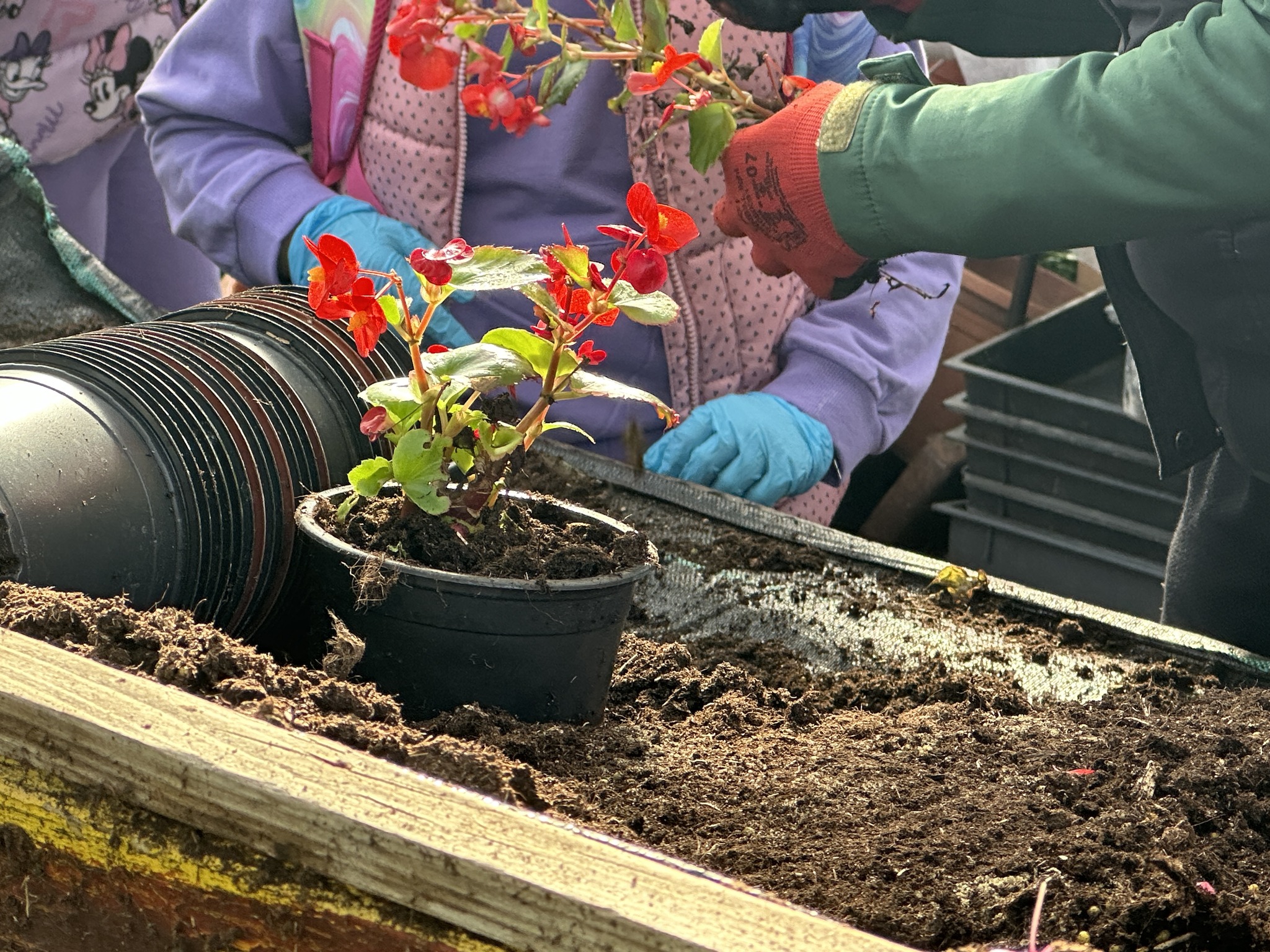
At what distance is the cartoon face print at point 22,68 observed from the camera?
2.00 m

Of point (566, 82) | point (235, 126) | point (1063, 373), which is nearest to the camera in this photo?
point (566, 82)

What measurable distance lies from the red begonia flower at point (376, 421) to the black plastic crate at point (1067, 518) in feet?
5.74

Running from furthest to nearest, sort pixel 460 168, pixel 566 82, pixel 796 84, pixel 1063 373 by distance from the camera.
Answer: pixel 1063 373 < pixel 460 168 < pixel 796 84 < pixel 566 82

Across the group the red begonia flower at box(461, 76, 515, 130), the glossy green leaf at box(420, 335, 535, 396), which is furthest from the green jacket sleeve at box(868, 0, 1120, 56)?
the glossy green leaf at box(420, 335, 535, 396)

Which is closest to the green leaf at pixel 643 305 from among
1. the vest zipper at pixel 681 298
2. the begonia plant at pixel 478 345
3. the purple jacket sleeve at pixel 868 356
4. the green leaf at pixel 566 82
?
the begonia plant at pixel 478 345

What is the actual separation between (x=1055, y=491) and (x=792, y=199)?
4.73 feet

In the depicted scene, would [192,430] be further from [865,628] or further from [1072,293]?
[1072,293]

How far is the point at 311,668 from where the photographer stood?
1.05m

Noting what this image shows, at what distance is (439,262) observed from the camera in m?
0.83

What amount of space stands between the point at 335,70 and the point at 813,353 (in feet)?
2.43

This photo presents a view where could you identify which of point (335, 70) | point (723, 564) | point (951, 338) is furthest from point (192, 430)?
point (951, 338)

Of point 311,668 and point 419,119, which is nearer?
point 311,668

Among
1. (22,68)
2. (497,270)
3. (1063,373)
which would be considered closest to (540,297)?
(497,270)

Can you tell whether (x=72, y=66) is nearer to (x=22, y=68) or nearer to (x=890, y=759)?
(x=22, y=68)
